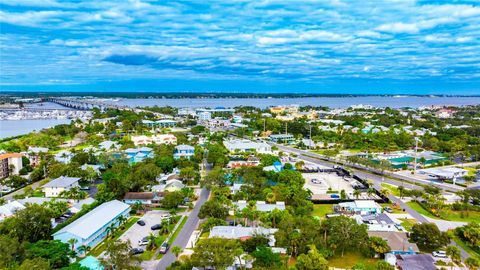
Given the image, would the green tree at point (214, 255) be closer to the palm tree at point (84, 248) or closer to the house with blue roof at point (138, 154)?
the palm tree at point (84, 248)

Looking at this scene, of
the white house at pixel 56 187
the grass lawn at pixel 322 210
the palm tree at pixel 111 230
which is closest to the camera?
the palm tree at pixel 111 230

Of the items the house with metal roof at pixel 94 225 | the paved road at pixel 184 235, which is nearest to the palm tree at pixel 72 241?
the house with metal roof at pixel 94 225

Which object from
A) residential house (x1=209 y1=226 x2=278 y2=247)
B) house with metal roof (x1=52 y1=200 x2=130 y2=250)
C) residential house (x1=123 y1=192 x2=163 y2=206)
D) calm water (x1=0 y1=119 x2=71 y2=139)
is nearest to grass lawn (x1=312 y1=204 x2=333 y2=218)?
residential house (x1=209 y1=226 x2=278 y2=247)

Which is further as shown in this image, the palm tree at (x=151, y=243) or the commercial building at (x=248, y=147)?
the commercial building at (x=248, y=147)

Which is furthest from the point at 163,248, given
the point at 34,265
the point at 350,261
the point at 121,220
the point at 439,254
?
the point at 439,254

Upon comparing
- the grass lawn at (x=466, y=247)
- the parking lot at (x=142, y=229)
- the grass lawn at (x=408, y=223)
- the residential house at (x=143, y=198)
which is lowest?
the parking lot at (x=142, y=229)

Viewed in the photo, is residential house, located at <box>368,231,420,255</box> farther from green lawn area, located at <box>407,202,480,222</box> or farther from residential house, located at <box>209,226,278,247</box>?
green lawn area, located at <box>407,202,480,222</box>

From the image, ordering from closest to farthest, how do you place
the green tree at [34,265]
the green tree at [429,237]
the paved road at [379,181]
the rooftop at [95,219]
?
the green tree at [34,265] → the green tree at [429,237] → the rooftop at [95,219] → the paved road at [379,181]
